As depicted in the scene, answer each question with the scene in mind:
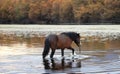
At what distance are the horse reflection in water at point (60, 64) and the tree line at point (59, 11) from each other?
108750mm

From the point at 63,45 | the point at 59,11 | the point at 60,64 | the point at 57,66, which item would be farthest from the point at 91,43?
the point at 59,11

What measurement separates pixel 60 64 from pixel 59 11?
130657 millimetres

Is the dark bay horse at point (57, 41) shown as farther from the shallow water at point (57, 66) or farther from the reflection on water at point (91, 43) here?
the reflection on water at point (91, 43)

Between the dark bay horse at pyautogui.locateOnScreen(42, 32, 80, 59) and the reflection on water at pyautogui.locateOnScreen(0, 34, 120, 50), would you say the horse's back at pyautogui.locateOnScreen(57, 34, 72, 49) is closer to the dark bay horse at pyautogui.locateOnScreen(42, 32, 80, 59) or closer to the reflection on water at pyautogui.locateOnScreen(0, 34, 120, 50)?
the dark bay horse at pyautogui.locateOnScreen(42, 32, 80, 59)

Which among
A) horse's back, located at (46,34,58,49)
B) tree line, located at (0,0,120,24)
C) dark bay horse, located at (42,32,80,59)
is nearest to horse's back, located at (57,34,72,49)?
dark bay horse, located at (42,32,80,59)

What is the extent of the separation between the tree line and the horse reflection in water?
109m

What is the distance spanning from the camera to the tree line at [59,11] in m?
135

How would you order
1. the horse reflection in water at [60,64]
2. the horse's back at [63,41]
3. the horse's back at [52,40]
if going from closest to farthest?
the horse reflection in water at [60,64] < the horse's back at [52,40] < the horse's back at [63,41]

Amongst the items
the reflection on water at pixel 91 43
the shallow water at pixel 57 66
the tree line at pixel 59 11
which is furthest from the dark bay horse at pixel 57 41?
the tree line at pixel 59 11

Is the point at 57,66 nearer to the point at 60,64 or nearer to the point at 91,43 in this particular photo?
the point at 60,64

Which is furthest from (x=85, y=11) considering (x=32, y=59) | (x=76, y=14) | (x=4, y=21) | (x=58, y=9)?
(x=32, y=59)

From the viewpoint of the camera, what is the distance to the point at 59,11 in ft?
490

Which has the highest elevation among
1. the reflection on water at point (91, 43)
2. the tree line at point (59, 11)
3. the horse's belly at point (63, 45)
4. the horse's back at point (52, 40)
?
the horse's back at point (52, 40)

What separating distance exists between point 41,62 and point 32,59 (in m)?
1.65
